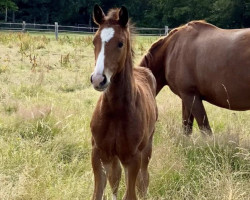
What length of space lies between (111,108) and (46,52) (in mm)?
9595

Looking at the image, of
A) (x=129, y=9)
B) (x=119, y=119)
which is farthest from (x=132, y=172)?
(x=129, y=9)

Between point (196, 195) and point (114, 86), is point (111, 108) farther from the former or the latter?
point (196, 195)

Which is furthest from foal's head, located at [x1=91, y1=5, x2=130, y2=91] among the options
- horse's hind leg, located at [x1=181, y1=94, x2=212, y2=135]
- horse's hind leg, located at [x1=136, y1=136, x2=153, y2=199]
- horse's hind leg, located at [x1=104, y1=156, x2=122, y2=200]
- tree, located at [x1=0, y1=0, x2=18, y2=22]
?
tree, located at [x1=0, y1=0, x2=18, y2=22]

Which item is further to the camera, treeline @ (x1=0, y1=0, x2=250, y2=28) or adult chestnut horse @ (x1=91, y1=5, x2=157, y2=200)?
treeline @ (x1=0, y1=0, x2=250, y2=28)

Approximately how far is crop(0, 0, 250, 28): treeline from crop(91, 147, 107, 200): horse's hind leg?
37253 mm

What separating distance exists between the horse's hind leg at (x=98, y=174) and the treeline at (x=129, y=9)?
37.3 m

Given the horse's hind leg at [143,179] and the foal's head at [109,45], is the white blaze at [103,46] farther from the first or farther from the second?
the horse's hind leg at [143,179]

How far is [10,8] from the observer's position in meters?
44.4

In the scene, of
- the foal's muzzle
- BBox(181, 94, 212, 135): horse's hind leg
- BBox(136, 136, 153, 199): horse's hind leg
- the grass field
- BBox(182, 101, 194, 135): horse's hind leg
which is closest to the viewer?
the foal's muzzle

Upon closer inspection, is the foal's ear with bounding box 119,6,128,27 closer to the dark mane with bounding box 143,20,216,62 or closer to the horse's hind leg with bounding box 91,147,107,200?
the horse's hind leg with bounding box 91,147,107,200

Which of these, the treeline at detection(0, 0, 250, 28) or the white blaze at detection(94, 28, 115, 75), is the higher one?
the treeline at detection(0, 0, 250, 28)

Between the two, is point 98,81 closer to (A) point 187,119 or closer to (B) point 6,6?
(A) point 187,119

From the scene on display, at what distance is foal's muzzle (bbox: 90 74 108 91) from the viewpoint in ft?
8.35

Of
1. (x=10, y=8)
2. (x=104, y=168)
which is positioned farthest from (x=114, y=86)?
(x=10, y=8)
